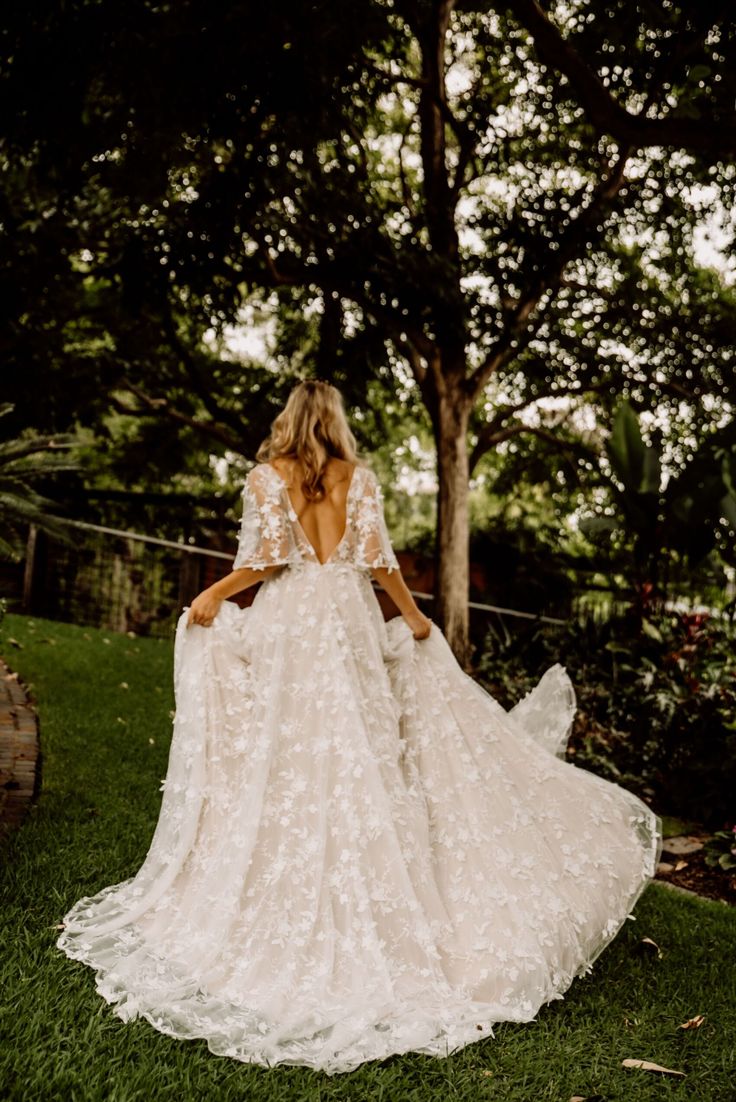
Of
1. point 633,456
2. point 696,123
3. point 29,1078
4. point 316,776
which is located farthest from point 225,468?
point 29,1078

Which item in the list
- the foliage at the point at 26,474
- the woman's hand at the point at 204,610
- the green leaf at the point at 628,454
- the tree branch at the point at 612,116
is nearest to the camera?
the woman's hand at the point at 204,610

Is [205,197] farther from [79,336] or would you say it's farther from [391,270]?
[79,336]

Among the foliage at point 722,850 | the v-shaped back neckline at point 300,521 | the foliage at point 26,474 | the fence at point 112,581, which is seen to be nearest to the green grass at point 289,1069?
the foliage at point 722,850

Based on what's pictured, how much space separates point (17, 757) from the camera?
18.4 feet

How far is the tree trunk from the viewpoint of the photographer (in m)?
10.9

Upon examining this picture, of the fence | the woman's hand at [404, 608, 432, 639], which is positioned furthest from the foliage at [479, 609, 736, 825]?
the woman's hand at [404, 608, 432, 639]

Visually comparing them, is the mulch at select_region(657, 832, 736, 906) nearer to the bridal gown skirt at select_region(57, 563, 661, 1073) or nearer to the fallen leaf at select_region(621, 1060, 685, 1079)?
the bridal gown skirt at select_region(57, 563, 661, 1073)

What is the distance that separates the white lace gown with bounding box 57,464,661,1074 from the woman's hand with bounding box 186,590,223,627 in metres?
0.05

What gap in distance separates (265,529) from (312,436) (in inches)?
19.0

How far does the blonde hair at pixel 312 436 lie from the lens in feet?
13.6

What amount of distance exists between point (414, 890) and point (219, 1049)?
95 centimetres

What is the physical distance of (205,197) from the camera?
8352mm

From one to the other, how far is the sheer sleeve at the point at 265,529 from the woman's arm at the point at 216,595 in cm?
4

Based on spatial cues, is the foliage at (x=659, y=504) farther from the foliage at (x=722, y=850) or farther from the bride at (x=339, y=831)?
the bride at (x=339, y=831)
